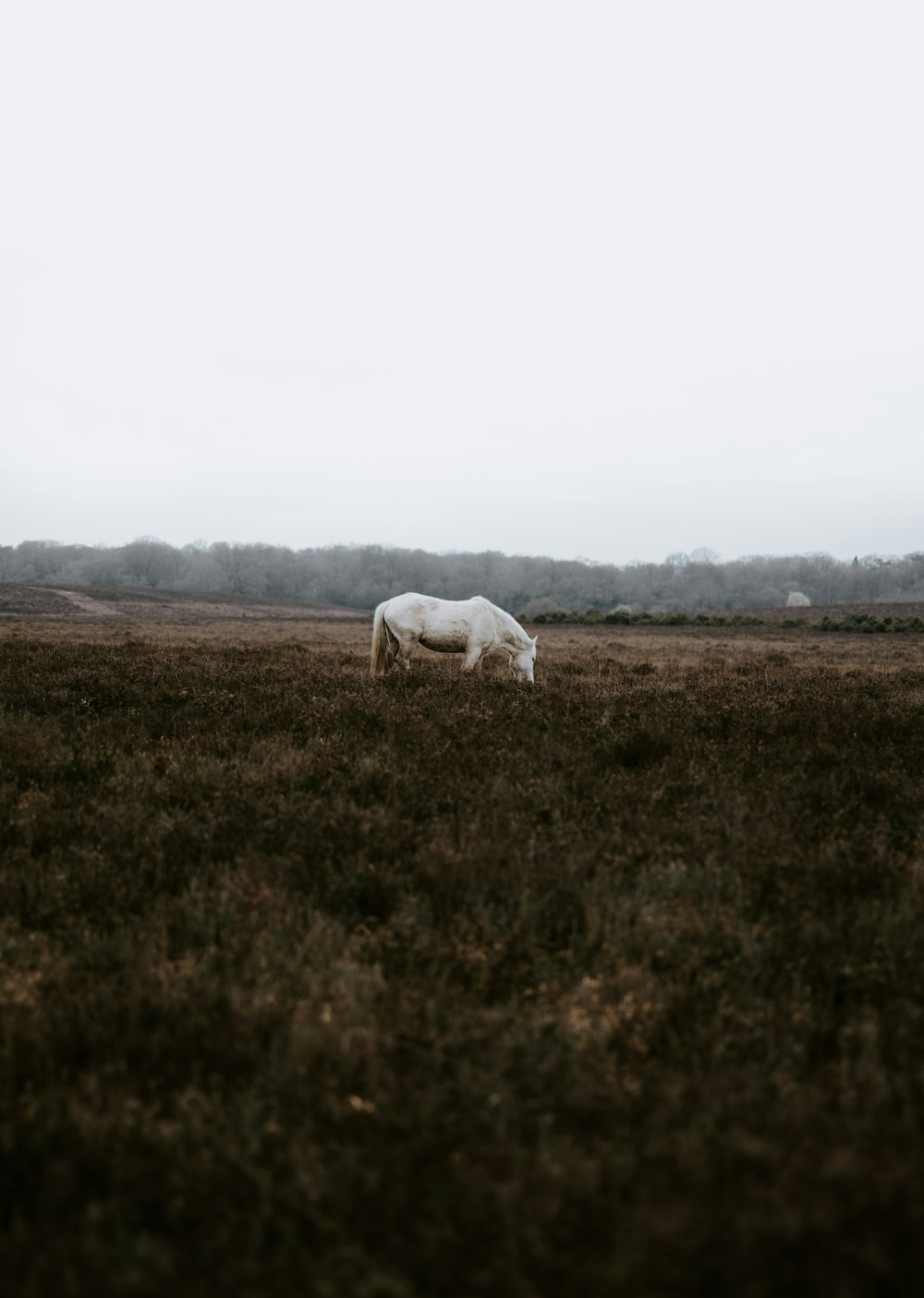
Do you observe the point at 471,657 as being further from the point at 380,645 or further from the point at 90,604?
the point at 90,604

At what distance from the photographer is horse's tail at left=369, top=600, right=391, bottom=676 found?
13019mm

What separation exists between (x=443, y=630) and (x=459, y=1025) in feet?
34.6

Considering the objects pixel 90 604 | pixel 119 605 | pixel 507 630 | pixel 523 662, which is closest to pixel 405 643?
pixel 507 630

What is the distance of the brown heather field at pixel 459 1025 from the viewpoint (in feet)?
6.44

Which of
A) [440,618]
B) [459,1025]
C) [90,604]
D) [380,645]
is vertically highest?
[90,604]

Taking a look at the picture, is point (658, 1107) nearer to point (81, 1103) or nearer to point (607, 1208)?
point (607, 1208)

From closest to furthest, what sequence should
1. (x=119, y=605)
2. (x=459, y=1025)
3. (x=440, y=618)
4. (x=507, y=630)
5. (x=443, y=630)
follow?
(x=459, y=1025) < (x=440, y=618) < (x=443, y=630) < (x=507, y=630) < (x=119, y=605)

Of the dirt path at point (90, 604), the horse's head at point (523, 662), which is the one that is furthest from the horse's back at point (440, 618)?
the dirt path at point (90, 604)

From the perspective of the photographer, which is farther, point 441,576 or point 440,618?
point 441,576

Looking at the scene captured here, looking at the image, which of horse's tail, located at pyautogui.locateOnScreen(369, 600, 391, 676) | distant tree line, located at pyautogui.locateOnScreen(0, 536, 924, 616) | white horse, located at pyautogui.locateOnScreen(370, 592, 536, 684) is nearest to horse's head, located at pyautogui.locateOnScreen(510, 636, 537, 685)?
white horse, located at pyautogui.locateOnScreen(370, 592, 536, 684)

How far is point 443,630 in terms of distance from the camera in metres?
13.3

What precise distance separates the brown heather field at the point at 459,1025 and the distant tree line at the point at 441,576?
122166 mm

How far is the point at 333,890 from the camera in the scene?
4.17m

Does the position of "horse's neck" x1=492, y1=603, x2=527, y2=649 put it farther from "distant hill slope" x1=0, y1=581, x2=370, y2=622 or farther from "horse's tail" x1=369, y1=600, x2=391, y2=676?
"distant hill slope" x1=0, y1=581, x2=370, y2=622
